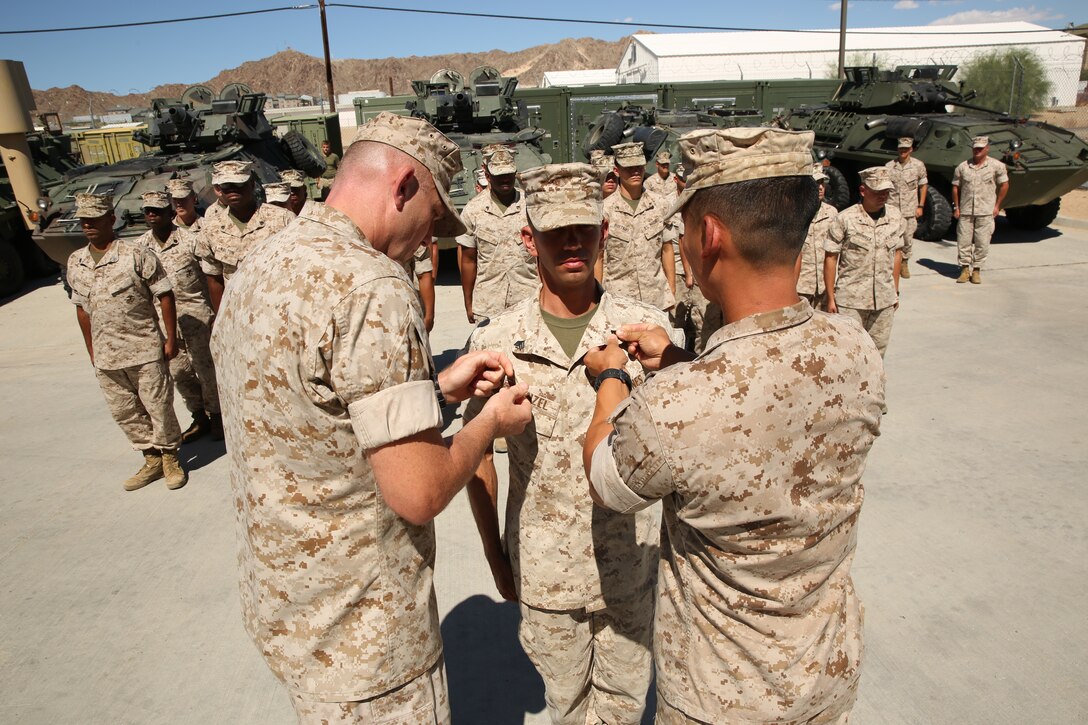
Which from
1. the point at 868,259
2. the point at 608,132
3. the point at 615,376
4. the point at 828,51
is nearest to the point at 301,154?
the point at 608,132

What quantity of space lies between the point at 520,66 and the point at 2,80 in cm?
8570

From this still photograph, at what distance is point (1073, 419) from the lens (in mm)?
4820

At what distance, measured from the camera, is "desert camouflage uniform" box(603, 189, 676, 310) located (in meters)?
5.83

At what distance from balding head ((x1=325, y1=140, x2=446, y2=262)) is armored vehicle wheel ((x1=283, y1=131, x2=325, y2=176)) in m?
11.8

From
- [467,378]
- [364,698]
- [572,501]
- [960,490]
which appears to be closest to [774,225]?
[467,378]

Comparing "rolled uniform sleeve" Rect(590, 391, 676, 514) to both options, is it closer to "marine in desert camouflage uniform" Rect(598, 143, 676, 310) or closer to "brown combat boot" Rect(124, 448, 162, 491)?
"brown combat boot" Rect(124, 448, 162, 491)

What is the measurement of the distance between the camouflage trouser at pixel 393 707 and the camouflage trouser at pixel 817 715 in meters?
0.53

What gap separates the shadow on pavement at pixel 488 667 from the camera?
2.66 metres

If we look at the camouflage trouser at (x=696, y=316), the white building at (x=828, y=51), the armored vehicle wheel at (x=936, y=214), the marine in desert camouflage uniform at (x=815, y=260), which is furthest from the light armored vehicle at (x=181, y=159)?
the white building at (x=828, y=51)

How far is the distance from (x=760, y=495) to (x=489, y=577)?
2.37 metres

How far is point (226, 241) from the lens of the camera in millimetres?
5176

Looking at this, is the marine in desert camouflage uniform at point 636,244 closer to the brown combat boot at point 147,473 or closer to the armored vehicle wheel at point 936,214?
the brown combat boot at point 147,473

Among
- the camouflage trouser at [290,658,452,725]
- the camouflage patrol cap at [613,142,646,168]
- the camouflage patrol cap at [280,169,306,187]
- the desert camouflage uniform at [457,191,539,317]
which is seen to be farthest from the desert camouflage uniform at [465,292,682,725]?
the camouflage patrol cap at [280,169,306,187]

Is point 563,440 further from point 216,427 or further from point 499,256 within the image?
point 216,427
